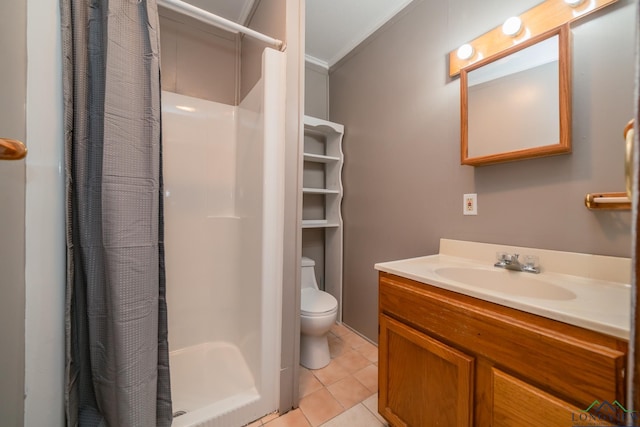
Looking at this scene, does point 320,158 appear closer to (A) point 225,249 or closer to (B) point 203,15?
(A) point 225,249

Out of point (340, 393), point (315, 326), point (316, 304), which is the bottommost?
point (340, 393)

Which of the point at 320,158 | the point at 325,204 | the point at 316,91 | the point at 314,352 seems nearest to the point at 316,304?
the point at 314,352

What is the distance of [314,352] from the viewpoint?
Answer: 5.31ft

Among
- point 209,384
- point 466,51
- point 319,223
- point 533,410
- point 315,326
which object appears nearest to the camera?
point 533,410

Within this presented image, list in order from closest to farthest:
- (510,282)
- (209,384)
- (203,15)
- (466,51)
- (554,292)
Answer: (554,292) < (510,282) < (203,15) < (466,51) < (209,384)

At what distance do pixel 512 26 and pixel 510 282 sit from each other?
1165mm

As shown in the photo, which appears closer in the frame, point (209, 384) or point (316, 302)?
point (209, 384)

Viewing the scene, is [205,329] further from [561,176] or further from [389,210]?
[561,176]

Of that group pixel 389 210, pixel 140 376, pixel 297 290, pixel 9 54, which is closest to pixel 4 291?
pixel 140 376

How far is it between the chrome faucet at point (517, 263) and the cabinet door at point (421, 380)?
50 cm

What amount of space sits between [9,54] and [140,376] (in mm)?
1076

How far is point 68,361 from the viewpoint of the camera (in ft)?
2.62

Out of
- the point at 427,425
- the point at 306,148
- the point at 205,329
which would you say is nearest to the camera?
the point at 427,425

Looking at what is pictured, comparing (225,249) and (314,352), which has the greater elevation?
(225,249)
